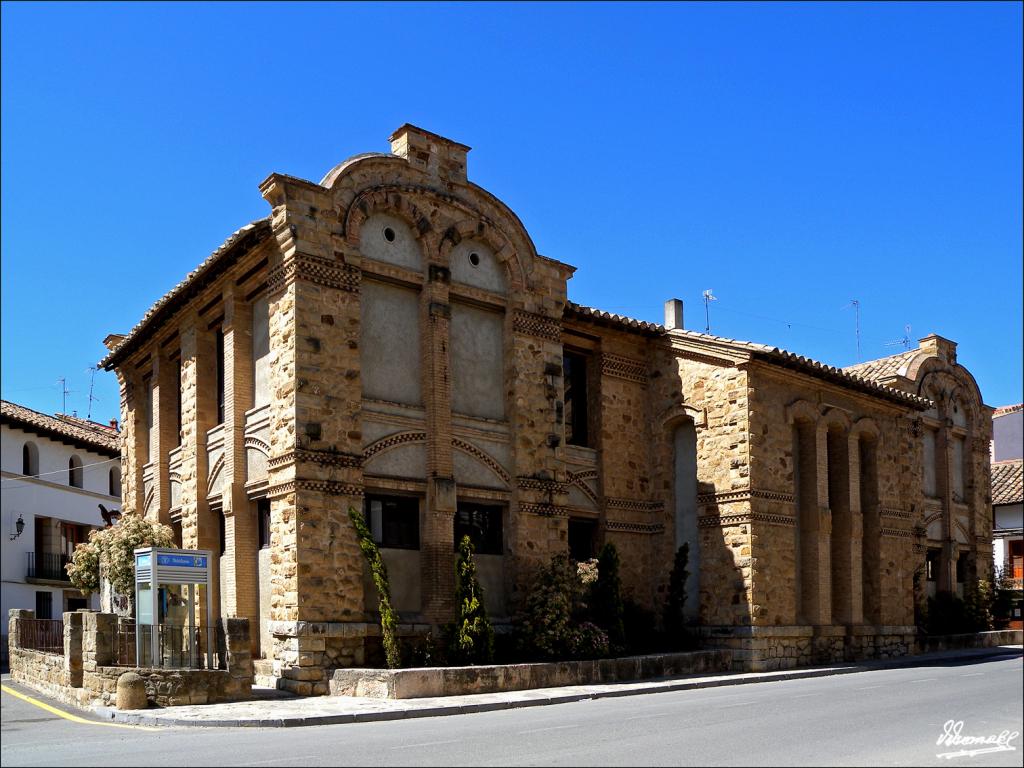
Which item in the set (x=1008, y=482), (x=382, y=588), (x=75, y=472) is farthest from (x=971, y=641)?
(x=75, y=472)

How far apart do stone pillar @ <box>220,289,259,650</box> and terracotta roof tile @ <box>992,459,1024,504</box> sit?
32.3 m

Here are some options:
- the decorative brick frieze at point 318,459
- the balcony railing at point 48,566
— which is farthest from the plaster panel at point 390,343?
the balcony railing at point 48,566

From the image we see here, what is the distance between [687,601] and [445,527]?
7.74 m

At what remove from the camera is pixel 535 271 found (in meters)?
23.3

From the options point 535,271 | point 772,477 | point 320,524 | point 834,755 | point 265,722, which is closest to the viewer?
point 834,755

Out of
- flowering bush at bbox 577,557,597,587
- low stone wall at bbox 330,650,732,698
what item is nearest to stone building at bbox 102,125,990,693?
flowering bush at bbox 577,557,597,587

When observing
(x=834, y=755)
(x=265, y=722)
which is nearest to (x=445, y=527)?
(x=265, y=722)

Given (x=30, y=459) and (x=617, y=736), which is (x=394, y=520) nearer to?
(x=617, y=736)

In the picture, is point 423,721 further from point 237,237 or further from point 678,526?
point 678,526

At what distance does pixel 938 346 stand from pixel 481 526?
1954 cm

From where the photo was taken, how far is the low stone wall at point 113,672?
16469 mm

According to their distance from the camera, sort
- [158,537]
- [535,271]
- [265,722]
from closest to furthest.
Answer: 1. [265,722]
2. [158,537]
3. [535,271]

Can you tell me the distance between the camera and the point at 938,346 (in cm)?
3438

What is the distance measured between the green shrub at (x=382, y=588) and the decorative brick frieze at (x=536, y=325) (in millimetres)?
5824
